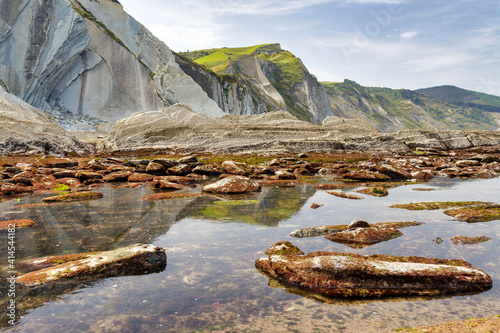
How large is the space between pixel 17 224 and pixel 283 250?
25.3 ft

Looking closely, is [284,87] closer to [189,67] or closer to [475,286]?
[189,67]

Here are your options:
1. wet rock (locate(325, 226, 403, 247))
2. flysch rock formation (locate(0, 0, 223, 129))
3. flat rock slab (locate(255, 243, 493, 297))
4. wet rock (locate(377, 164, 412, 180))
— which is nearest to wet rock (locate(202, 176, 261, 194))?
wet rock (locate(325, 226, 403, 247))

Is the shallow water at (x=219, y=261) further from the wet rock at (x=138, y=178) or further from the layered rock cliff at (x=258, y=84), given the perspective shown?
the layered rock cliff at (x=258, y=84)

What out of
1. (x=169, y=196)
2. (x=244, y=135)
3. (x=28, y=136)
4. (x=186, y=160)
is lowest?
(x=169, y=196)

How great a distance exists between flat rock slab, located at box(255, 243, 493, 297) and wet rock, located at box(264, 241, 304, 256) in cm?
104

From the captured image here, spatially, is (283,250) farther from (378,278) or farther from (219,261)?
(378,278)

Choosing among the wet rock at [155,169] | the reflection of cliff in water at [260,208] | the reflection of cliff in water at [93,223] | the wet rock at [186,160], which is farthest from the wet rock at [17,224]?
the wet rock at [186,160]

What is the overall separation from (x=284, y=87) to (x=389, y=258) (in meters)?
162

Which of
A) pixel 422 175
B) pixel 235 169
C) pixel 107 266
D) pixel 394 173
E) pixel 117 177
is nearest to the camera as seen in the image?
pixel 107 266

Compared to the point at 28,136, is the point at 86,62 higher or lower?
higher

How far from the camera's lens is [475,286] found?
16.9 ft

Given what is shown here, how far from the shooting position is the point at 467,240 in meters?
7.54

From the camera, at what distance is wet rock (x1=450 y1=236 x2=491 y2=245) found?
7.44m

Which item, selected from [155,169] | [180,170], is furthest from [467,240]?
[155,169]
